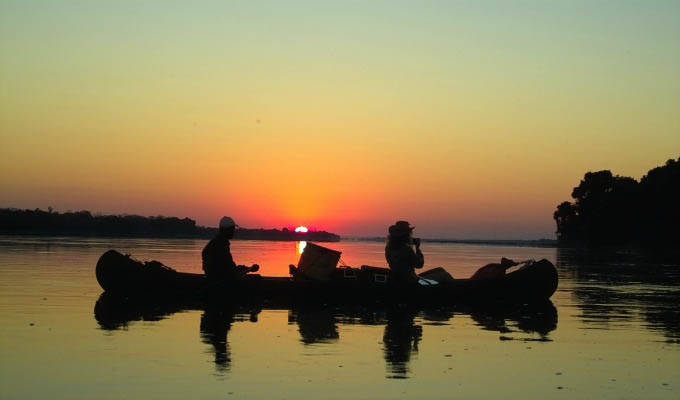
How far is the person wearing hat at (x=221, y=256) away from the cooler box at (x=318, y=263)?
4.69 feet

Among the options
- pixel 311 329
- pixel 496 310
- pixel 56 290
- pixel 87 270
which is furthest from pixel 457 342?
pixel 87 270

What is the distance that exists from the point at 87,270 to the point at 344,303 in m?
15.9

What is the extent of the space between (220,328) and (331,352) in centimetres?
365

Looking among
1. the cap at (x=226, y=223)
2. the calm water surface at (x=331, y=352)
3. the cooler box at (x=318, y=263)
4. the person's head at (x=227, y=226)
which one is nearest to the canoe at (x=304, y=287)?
the cooler box at (x=318, y=263)


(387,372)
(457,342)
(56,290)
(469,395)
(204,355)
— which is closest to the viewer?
(469,395)

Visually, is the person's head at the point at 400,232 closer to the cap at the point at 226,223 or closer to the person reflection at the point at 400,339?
Answer: the person reflection at the point at 400,339

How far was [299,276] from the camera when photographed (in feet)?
71.8

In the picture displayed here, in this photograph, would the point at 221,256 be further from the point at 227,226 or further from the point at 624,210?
the point at 624,210

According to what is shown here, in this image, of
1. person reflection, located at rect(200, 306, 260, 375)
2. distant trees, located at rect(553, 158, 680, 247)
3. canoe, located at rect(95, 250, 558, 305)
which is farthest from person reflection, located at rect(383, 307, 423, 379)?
distant trees, located at rect(553, 158, 680, 247)

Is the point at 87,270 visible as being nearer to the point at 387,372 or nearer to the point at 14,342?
the point at 14,342

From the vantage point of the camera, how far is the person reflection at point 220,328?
12.5 metres

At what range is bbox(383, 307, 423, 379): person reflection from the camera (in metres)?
12.3

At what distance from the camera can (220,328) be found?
1648 cm

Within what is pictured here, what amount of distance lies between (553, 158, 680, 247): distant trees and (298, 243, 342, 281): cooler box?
90.1 metres
